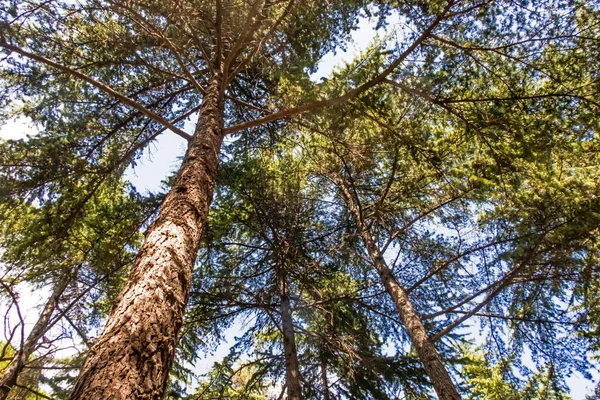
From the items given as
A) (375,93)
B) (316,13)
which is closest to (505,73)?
(375,93)

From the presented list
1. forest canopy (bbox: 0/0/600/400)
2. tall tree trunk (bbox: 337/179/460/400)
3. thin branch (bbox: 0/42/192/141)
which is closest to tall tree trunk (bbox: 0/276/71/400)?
forest canopy (bbox: 0/0/600/400)

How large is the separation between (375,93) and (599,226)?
4.80 meters

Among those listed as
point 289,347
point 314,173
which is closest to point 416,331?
point 289,347

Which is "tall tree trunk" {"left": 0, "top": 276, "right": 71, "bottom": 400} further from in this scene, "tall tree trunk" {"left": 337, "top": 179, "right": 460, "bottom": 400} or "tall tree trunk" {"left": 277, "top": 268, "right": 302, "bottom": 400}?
"tall tree trunk" {"left": 337, "top": 179, "right": 460, "bottom": 400}

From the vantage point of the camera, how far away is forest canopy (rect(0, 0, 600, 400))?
16.2ft

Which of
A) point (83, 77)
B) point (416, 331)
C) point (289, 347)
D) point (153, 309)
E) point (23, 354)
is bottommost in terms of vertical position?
point (153, 309)

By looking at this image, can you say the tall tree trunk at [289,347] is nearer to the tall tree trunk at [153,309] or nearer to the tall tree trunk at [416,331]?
the tall tree trunk at [416,331]

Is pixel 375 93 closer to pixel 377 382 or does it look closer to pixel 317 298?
pixel 317 298

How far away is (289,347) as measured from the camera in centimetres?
672

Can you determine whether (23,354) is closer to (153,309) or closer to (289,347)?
(153,309)

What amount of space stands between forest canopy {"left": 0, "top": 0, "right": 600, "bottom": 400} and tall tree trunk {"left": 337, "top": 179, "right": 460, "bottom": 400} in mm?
32

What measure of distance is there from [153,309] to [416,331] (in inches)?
196

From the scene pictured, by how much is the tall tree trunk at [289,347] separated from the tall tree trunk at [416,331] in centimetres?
212

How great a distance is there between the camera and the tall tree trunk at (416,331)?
499cm
